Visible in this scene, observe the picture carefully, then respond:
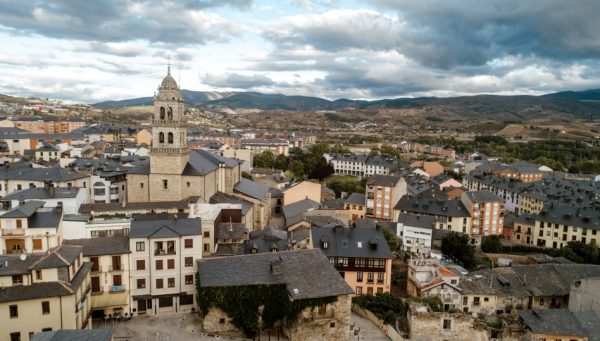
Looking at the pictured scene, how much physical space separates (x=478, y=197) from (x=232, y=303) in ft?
151

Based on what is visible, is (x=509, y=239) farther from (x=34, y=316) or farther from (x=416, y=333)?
(x=34, y=316)

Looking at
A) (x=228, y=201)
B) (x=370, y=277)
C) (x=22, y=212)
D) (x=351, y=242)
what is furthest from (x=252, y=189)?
(x=22, y=212)

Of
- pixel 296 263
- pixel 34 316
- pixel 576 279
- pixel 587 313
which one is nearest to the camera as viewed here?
pixel 34 316

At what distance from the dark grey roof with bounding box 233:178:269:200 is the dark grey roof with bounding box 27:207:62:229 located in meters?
28.2

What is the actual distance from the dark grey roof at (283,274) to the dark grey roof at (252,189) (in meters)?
26.9

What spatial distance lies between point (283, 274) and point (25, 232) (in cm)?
1962

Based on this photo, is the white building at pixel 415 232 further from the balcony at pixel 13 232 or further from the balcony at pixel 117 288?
the balcony at pixel 13 232

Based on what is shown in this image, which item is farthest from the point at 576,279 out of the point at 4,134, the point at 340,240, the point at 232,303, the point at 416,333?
the point at 4,134

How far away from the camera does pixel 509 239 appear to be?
2621 inches

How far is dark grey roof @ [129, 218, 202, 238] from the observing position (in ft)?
109

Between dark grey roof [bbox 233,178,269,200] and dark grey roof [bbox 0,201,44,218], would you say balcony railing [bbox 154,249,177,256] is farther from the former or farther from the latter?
dark grey roof [bbox 233,178,269,200]

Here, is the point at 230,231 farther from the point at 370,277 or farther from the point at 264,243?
the point at 370,277

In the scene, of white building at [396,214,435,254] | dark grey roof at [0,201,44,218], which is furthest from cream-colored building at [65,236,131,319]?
white building at [396,214,435,254]

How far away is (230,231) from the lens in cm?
4125
